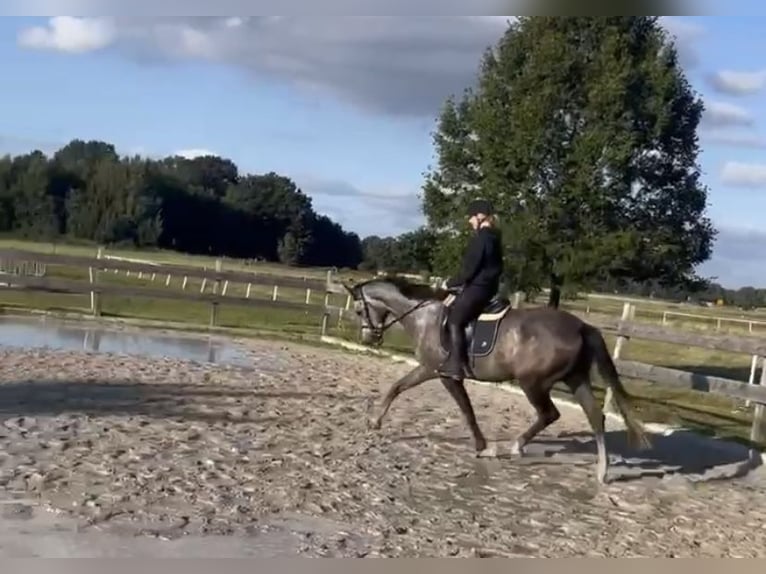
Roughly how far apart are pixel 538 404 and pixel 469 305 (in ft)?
3.43

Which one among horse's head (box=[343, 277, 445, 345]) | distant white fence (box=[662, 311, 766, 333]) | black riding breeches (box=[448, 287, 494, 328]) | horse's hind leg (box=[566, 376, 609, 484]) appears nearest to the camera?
horse's hind leg (box=[566, 376, 609, 484])

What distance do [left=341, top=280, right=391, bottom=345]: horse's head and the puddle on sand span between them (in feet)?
16.1

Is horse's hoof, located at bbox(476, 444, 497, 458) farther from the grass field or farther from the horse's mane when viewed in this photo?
the grass field

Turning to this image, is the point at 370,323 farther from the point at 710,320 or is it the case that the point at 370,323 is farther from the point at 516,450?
the point at 710,320

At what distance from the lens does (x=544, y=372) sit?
8.41m

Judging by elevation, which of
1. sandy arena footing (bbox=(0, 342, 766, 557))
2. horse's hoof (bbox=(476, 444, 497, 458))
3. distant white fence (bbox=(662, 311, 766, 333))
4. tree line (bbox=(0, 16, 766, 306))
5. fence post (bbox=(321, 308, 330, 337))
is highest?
tree line (bbox=(0, 16, 766, 306))

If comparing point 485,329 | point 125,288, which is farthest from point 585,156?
point 485,329

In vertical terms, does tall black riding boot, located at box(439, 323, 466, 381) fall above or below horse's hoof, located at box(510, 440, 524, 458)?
above

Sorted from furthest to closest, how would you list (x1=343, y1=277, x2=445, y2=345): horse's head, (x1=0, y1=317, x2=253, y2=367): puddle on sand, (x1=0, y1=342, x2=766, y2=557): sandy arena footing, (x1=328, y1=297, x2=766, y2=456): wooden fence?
(x1=0, y1=317, x2=253, y2=367): puddle on sand
(x1=328, y1=297, x2=766, y2=456): wooden fence
(x1=343, y1=277, x2=445, y2=345): horse's head
(x1=0, y1=342, x2=766, y2=557): sandy arena footing

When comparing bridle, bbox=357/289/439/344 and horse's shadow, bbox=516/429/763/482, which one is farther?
bridle, bbox=357/289/439/344

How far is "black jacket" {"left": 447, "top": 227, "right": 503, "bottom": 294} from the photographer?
8484 mm

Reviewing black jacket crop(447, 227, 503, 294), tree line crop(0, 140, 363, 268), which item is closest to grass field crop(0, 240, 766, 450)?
black jacket crop(447, 227, 503, 294)

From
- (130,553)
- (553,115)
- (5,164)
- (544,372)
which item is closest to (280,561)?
(130,553)

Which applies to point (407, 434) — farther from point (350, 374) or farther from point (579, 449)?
point (350, 374)
